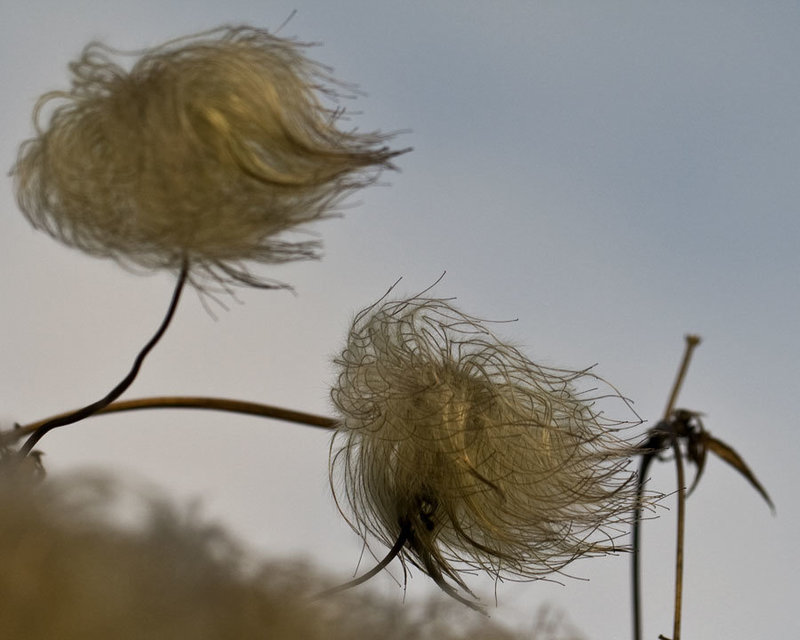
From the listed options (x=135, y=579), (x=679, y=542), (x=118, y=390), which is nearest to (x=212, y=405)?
(x=118, y=390)

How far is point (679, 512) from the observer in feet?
4.99

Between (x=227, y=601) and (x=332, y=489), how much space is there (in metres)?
0.40

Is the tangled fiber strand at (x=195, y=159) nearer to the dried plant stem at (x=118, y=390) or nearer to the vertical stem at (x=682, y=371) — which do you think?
the dried plant stem at (x=118, y=390)

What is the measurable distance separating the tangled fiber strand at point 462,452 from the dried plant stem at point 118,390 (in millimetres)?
245

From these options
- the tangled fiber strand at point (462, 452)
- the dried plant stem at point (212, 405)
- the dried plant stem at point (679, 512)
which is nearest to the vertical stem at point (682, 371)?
the dried plant stem at point (679, 512)

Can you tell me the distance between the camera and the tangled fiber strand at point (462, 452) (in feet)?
4.21

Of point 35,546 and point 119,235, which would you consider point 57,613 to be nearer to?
point 35,546

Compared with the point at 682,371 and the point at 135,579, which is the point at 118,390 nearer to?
the point at 135,579

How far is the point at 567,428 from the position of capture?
1.37 meters

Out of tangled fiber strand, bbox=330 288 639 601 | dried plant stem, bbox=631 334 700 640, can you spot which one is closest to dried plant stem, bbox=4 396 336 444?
tangled fiber strand, bbox=330 288 639 601

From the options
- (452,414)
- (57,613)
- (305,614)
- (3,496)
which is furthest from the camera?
(452,414)

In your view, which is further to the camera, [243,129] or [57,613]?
[243,129]

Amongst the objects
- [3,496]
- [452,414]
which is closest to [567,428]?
[452,414]

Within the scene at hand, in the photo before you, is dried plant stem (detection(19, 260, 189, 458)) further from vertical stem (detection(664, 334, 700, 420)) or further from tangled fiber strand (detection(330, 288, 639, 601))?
vertical stem (detection(664, 334, 700, 420))
